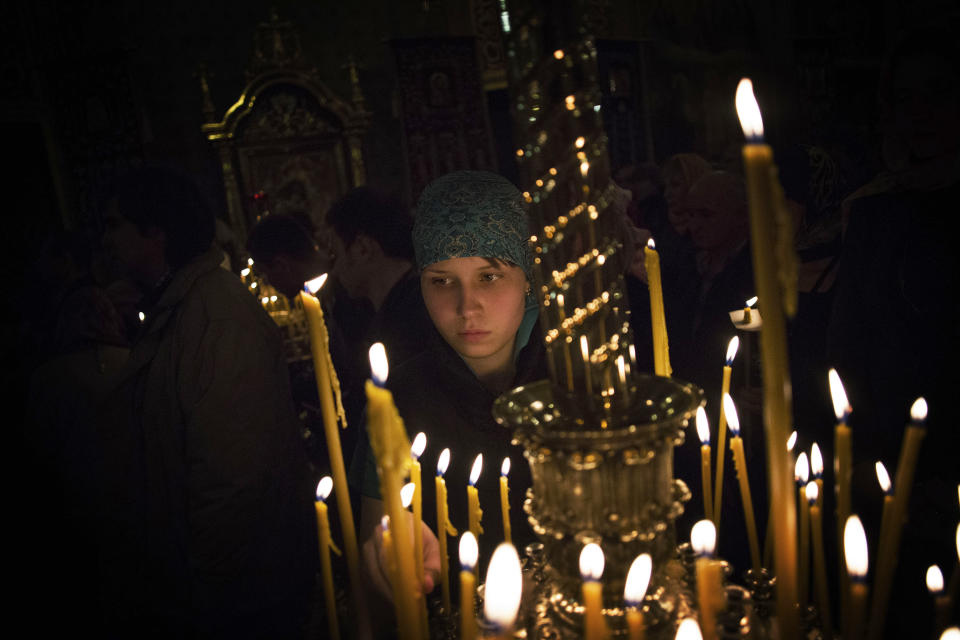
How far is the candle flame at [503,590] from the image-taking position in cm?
52

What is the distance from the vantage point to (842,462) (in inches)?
25.6

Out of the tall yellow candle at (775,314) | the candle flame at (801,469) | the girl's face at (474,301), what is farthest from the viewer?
the girl's face at (474,301)

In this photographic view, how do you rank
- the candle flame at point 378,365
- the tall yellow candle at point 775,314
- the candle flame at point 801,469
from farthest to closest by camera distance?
the candle flame at point 801,469
the candle flame at point 378,365
the tall yellow candle at point 775,314

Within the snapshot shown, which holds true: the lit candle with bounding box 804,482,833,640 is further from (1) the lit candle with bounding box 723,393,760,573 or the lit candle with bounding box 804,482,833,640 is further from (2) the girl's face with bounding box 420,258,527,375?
(2) the girl's face with bounding box 420,258,527,375

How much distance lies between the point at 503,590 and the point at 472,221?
968 mm

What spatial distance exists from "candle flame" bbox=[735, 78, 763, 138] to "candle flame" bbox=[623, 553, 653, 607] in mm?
410

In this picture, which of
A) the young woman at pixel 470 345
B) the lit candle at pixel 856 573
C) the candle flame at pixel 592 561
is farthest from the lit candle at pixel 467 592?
the young woman at pixel 470 345

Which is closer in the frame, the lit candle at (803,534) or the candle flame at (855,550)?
the candle flame at (855,550)

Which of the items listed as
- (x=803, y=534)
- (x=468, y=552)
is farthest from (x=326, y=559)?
(x=803, y=534)

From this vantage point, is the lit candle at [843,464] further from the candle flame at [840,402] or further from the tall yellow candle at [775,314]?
the tall yellow candle at [775,314]

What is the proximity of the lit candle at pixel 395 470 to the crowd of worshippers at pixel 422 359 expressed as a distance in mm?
575

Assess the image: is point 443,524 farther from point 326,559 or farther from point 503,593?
point 503,593

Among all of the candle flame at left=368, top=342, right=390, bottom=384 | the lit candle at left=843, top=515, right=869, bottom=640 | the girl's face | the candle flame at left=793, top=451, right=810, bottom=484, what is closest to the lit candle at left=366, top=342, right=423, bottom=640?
the candle flame at left=368, top=342, right=390, bottom=384

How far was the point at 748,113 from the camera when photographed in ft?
1.81
